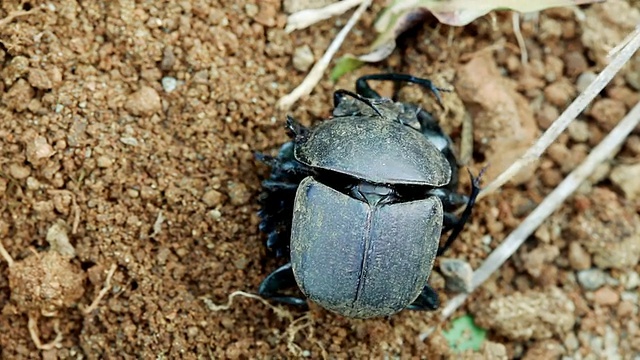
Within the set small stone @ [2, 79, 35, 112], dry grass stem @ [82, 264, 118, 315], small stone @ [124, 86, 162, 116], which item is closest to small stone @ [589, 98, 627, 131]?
small stone @ [124, 86, 162, 116]

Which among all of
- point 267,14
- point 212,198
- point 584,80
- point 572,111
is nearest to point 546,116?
point 584,80

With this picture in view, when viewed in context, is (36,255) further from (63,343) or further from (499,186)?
(499,186)

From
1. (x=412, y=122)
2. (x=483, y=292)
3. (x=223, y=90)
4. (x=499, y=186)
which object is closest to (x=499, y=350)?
(x=483, y=292)

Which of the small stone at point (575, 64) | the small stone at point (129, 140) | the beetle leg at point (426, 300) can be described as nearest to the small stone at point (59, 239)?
the small stone at point (129, 140)

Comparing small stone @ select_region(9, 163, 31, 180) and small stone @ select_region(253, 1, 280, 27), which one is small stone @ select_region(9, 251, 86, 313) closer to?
small stone @ select_region(9, 163, 31, 180)

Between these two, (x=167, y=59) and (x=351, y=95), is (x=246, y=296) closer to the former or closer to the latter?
(x=351, y=95)

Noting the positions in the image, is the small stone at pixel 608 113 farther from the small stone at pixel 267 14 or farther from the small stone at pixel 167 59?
the small stone at pixel 167 59
